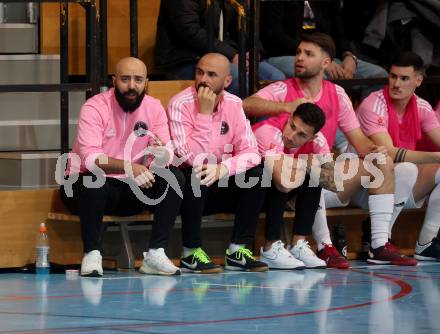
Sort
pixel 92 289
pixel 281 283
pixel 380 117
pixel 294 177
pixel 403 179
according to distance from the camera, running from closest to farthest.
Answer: pixel 92 289 < pixel 281 283 < pixel 294 177 < pixel 403 179 < pixel 380 117

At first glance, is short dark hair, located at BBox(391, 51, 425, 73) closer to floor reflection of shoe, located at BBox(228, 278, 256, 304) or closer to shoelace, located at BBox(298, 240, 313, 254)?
shoelace, located at BBox(298, 240, 313, 254)

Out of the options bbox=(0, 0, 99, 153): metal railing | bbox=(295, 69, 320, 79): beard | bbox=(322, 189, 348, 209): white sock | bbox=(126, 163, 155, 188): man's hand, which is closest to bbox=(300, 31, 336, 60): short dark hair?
bbox=(295, 69, 320, 79): beard

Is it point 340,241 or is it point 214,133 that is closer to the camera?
point 214,133

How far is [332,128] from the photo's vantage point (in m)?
7.41

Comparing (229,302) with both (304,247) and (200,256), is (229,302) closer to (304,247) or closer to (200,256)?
(200,256)

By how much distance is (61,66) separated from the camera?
7406mm

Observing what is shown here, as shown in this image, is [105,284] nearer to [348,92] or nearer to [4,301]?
[4,301]

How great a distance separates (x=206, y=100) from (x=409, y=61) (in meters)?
1.45

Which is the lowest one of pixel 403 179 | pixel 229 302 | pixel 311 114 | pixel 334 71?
pixel 229 302

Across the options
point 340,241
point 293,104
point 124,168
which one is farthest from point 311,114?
point 124,168

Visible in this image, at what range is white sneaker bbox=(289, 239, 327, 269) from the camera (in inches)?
283

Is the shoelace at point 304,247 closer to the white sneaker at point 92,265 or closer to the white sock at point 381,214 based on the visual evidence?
the white sock at point 381,214

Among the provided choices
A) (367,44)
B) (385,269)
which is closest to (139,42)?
(367,44)

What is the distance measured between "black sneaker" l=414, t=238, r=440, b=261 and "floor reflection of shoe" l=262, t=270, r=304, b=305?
0.99 meters
